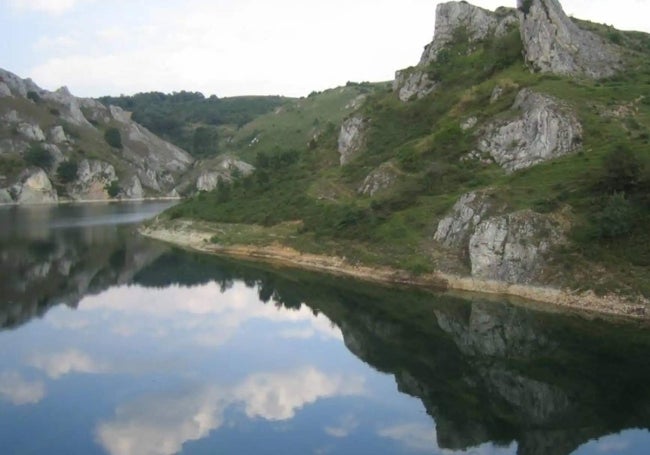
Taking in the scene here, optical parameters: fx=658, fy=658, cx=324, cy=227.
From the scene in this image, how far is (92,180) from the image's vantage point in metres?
183

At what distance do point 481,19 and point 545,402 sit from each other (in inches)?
3559

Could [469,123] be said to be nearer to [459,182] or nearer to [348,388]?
[459,182]

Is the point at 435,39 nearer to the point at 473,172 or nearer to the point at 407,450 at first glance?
the point at 473,172

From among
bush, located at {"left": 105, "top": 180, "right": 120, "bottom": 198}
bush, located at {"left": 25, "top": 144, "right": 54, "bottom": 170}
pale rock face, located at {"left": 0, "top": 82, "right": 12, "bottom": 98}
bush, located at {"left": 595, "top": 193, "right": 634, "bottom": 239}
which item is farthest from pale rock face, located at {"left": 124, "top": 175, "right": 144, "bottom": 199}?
bush, located at {"left": 595, "top": 193, "right": 634, "bottom": 239}

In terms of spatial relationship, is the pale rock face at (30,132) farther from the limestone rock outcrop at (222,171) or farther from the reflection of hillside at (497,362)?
the reflection of hillside at (497,362)

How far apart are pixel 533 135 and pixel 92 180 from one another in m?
141

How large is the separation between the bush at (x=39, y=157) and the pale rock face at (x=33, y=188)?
14.3ft

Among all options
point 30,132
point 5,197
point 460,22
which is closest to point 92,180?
point 30,132

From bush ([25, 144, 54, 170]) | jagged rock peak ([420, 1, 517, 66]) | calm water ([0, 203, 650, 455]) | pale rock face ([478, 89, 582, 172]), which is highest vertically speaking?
jagged rock peak ([420, 1, 517, 66])

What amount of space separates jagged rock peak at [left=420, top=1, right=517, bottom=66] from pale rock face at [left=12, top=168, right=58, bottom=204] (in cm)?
10314

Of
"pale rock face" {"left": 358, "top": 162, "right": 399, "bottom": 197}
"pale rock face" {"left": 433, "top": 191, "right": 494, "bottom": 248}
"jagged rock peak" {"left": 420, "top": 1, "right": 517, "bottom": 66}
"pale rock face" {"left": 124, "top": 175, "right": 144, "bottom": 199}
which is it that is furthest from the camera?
"pale rock face" {"left": 124, "top": 175, "right": 144, "bottom": 199}

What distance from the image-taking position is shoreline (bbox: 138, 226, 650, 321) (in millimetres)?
48094

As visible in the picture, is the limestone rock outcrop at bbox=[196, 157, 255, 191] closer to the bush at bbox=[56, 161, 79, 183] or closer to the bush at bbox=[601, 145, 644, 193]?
the bush at bbox=[56, 161, 79, 183]

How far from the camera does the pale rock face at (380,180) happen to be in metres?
79.8
